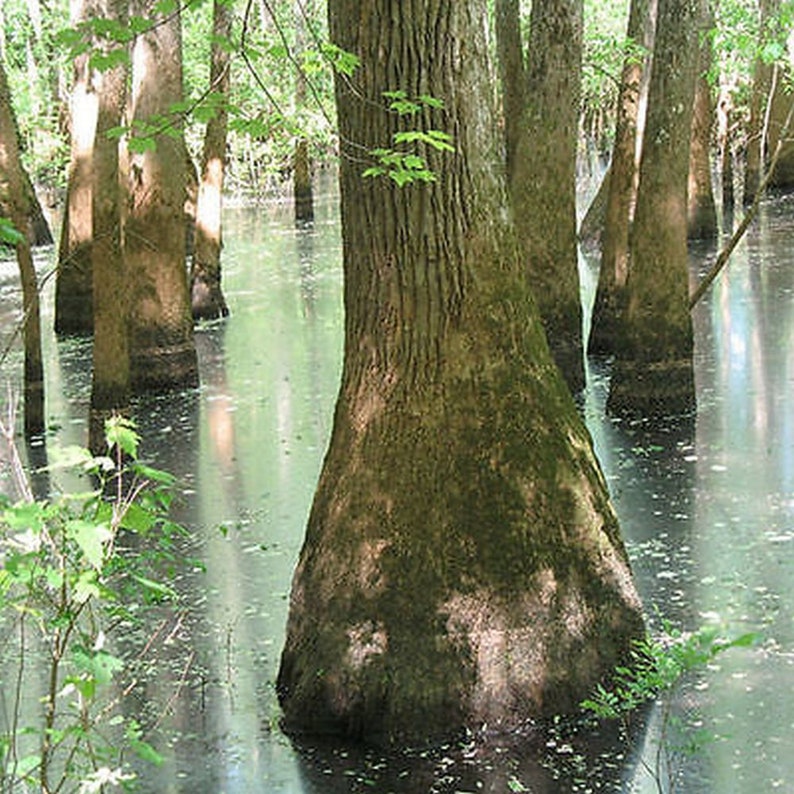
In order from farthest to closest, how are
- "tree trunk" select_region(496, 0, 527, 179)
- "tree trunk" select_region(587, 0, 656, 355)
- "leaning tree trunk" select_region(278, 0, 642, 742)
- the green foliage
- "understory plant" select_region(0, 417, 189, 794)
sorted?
"tree trunk" select_region(496, 0, 527, 179)
"tree trunk" select_region(587, 0, 656, 355)
"leaning tree trunk" select_region(278, 0, 642, 742)
the green foliage
"understory plant" select_region(0, 417, 189, 794)

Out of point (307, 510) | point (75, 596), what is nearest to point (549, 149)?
point (307, 510)

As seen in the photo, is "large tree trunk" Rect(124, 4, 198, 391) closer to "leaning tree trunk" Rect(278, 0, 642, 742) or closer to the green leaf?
"leaning tree trunk" Rect(278, 0, 642, 742)

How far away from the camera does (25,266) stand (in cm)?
1146

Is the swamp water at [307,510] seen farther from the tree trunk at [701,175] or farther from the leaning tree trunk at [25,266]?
the tree trunk at [701,175]

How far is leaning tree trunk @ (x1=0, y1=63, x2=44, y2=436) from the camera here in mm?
11484

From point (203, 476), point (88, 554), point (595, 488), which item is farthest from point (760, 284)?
point (88, 554)

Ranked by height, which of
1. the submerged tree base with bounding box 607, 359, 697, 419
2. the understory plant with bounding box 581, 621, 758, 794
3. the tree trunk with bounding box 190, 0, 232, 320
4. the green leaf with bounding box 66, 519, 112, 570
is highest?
the tree trunk with bounding box 190, 0, 232, 320

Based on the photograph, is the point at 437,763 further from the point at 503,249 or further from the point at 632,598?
the point at 503,249

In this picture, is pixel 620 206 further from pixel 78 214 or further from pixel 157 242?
pixel 78 214

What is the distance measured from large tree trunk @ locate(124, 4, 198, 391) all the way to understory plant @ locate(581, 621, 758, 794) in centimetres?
800

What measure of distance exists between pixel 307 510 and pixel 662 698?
147 inches

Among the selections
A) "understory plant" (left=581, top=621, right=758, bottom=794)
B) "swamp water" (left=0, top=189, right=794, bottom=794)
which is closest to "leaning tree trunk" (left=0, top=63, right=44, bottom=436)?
"swamp water" (left=0, top=189, right=794, bottom=794)

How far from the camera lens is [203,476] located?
11.2m

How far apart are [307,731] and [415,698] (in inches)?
19.1
